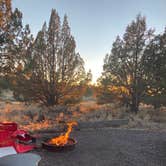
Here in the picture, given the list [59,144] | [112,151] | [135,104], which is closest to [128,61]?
[135,104]

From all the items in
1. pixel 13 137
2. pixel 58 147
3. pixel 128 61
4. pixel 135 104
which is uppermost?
pixel 128 61

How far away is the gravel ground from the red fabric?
0.43m

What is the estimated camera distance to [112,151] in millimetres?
6938

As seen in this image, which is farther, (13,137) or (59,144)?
(59,144)

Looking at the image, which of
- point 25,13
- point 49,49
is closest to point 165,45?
point 49,49

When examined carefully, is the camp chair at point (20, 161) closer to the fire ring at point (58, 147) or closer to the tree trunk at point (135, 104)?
the fire ring at point (58, 147)

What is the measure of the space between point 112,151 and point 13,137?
2751 millimetres

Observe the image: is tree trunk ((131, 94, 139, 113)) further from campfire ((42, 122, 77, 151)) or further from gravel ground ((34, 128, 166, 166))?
campfire ((42, 122, 77, 151))

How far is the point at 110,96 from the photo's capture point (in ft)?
54.8

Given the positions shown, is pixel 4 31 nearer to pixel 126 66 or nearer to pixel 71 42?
pixel 71 42

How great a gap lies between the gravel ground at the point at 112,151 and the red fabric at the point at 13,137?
0.43 m

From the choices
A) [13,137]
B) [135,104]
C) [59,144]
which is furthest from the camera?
[135,104]

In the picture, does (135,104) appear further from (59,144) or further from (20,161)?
(20,161)

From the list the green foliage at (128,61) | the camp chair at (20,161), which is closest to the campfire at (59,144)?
the camp chair at (20,161)
